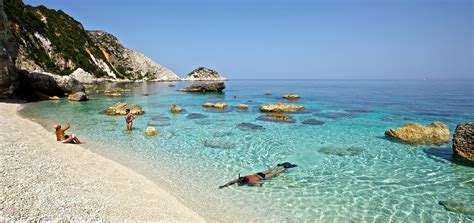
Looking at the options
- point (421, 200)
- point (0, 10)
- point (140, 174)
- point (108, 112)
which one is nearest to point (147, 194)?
point (140, 174)

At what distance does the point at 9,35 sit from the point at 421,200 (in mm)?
38159

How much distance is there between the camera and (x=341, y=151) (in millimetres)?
14750

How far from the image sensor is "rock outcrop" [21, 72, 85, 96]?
3443 cm

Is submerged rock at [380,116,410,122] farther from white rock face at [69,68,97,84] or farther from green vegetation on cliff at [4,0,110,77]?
white rock face at [69,68,97,84]

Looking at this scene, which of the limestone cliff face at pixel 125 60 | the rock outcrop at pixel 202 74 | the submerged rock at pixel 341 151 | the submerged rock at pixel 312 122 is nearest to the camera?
the submerged rock at pixel 341 151

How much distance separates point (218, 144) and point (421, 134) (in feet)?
41.3

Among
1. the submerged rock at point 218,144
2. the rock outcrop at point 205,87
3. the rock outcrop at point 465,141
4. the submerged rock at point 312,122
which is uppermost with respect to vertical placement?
the rock outcrop at point 205,87

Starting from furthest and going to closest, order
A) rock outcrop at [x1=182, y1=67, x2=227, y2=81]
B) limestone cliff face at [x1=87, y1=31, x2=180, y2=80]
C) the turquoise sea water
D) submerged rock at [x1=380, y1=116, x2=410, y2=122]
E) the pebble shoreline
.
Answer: rock outcrop at [x1=182, y1=67, x2=227, y2=81]
limestone cliff face at [x1=87, y1=31, x2=180, y2=80]
submerged rock at [x1=380, y1=116, x2=410, y2=122]
the turquoise sea water
the pebble shoreline

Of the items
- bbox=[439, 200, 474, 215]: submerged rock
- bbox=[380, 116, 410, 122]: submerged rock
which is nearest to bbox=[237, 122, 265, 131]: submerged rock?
bbox=[439, 200, 474, 215]: submerged rock

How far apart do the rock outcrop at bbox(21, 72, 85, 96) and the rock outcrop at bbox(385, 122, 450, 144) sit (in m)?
39.1

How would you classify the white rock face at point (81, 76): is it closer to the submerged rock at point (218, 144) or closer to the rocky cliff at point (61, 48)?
the rocky cliff at point (61, 48)

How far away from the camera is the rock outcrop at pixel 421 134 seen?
1700 centimetres

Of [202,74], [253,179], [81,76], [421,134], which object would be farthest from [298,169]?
[202,74]

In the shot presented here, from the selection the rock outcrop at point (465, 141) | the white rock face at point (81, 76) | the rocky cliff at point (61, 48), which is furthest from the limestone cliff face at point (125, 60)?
the rock outcrop at point (465, 141)
